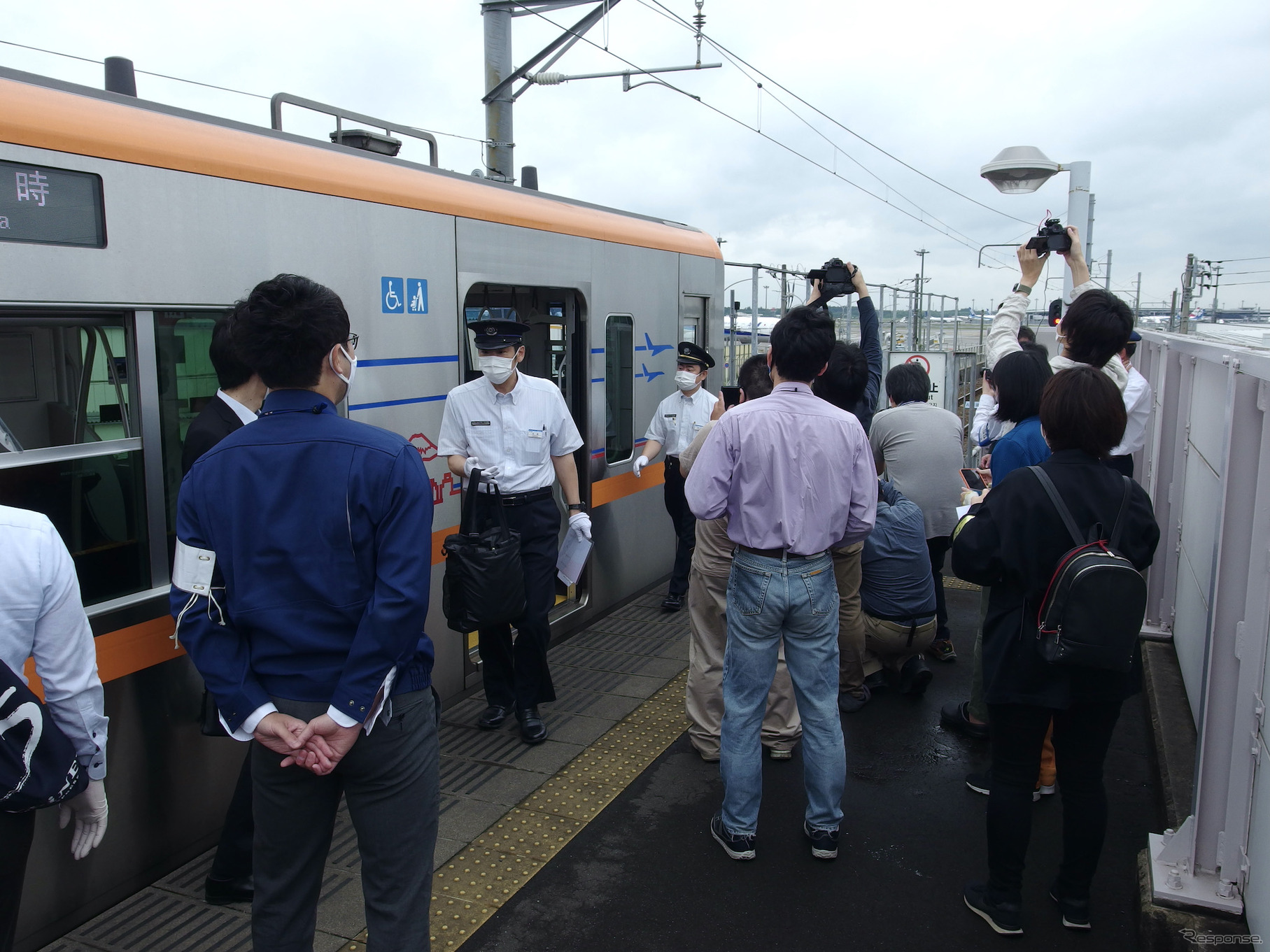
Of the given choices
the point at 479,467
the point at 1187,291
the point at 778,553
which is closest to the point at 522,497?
the point at 479,467

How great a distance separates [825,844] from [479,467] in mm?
2113

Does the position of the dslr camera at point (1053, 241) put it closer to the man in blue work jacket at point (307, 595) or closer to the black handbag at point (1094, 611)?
the black handbag at point (1094, 611)

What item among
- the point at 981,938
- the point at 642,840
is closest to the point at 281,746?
the point at 642,840

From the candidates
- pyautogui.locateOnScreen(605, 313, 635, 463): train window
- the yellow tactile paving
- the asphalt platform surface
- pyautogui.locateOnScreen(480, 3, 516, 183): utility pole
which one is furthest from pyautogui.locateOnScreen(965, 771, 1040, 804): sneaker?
pyautogui.locateOnScreen(480, 3, 516, 183): utility pole

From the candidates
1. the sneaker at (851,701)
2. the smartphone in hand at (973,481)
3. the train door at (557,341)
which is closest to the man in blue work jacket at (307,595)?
the sneaker at (851,701)

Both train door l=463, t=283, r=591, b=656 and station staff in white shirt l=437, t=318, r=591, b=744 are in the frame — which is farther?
train door l=463, t=283, r=591, b=656

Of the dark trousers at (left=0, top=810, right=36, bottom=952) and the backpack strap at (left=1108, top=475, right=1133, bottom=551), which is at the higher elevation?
the backpack strap at (left=1108, top=475, right=1133, bottom=551)

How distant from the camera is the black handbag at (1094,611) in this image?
2523mm

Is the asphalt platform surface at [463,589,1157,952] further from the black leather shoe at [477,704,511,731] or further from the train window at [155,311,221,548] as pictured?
the train window at [155,311,221,548]

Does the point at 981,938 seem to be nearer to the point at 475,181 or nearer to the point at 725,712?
the point at 725,712

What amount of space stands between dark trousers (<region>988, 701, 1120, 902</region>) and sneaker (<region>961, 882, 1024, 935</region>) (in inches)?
1.3

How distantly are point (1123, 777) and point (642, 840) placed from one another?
6.70ft

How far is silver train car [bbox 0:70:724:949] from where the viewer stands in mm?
2686

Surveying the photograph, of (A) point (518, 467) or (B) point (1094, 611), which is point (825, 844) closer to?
(B) point (1094, 611)
